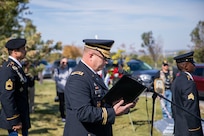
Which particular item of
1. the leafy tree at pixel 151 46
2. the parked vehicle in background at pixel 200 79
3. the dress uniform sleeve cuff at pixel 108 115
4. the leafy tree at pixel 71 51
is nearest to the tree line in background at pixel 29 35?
the parked vehicle in background at pixel 200 79

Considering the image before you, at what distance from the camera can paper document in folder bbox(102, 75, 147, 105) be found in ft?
8.39

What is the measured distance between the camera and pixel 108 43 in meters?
2.79

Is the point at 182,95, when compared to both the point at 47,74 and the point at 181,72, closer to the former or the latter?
the point at 181,72

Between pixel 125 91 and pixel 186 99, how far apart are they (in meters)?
1.79

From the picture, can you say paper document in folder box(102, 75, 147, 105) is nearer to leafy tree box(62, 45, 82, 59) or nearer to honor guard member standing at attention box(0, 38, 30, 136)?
honor guard member standing at attention box(0, 38, 30, 136)

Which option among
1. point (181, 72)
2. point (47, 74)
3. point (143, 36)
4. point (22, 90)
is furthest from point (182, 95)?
point (143, 36)

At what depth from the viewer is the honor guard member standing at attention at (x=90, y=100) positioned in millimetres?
2510

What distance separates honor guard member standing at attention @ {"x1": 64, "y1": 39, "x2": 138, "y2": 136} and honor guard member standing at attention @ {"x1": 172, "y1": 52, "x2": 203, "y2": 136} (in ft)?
5.61

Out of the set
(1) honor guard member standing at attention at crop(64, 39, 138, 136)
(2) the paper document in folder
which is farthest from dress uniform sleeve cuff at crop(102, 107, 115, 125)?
(2) the paper document in folder

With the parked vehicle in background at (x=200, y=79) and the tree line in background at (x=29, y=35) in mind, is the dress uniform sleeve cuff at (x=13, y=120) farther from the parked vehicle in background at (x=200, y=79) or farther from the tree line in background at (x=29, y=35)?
the parked vehicle in background at (x=200, y=79)

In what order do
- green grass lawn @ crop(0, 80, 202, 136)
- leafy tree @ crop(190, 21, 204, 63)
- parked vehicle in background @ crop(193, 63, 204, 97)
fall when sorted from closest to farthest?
1. green grass lawn @ crop(0, 80, 202, 136)
2. parked vehicle in background @ crop(193, 63, 204, 97)
3. leafy tree @ crop(190, 21, 204, 63)

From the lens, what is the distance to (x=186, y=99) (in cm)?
416

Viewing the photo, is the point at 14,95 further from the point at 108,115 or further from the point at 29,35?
the point at 29,35

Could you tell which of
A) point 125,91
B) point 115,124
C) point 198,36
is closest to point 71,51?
point 198,36
